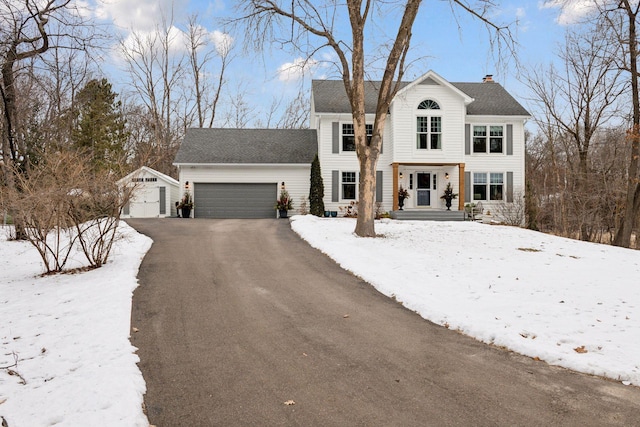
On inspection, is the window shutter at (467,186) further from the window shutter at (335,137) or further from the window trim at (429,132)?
the window shutter at (335,137)

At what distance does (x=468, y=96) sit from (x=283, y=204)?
31.9 feet

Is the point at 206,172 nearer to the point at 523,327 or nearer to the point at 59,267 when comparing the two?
the point at 59,267

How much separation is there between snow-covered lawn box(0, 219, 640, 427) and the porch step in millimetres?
7491

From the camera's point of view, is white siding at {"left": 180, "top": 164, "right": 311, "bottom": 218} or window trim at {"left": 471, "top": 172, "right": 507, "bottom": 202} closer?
white siding at {"left": 180, "top": 164, "right": 311, "bottom": 218}

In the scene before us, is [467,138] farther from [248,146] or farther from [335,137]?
[248,146]

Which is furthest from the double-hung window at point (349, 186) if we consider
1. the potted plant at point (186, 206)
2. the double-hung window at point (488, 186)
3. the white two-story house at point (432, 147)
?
the potted plant at point (186, 206)

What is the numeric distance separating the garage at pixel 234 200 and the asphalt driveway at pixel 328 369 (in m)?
13.7

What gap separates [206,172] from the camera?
70.8 ft

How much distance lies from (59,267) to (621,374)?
31.5ft

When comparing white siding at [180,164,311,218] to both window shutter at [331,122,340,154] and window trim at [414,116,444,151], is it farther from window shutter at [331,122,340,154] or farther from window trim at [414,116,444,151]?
window trim at [414,116,444,151]

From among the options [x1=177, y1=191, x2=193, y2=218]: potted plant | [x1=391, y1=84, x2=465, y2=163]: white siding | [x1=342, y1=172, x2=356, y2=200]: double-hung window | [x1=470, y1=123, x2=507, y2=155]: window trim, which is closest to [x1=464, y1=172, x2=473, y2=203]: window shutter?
[x1=391, y1=84, x2=465, y2=163]: white siding

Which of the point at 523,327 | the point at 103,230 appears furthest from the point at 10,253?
the point at 523,327

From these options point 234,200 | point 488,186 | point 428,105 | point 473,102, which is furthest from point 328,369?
point 473,102

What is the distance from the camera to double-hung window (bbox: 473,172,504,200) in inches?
856
